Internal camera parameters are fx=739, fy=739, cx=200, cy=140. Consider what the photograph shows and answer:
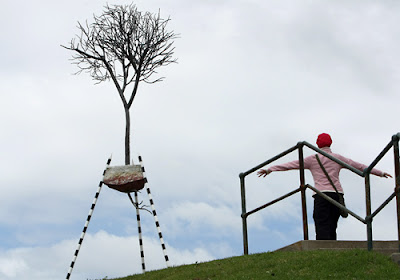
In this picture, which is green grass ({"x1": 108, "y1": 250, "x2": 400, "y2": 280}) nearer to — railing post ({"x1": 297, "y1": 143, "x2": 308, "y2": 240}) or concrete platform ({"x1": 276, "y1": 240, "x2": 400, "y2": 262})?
concrete platform ({"x1": 276, "y1": 240, "x2": 400, "y2": 262})

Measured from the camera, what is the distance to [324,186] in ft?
46.0

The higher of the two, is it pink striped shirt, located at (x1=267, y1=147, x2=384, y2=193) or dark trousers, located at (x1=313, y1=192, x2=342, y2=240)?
pink striped shirt, located at (x1=267, y1=147, x2=384, y2=193)

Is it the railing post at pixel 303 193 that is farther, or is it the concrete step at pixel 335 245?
the railing post at pixel 303 193

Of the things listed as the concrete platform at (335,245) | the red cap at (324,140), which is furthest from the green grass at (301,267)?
the red cap at (324,140)

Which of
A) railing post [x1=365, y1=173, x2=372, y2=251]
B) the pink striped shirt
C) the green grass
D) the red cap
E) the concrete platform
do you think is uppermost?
the red cap

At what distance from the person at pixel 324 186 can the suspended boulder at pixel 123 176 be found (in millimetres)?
3826

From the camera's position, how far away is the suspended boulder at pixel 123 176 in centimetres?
1708

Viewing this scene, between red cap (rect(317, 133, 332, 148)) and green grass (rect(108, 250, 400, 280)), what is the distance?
98.6 inches

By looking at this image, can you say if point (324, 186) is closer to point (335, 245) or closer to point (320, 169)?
point (320, 169)

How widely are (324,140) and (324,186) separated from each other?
3.27ft

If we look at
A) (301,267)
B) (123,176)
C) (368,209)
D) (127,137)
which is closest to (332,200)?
(368,209)

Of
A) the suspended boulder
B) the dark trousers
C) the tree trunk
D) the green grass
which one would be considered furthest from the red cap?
the tree trunk

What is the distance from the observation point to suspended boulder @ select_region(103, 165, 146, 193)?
56.0 feet

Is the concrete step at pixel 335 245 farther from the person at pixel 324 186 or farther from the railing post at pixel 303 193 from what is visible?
the person at pixel 324 186
